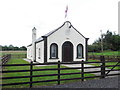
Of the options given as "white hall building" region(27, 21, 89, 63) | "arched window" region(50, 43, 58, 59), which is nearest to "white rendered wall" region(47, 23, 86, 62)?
"white hall building" region(27, 21, 89, 63)

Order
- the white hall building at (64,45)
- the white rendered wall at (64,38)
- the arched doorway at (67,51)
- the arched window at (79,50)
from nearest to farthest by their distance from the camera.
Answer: the white hall building at (64,45)
the white rendered wall at (64,38)
the arched doorway at (67,51)
the arched window at (79,50)

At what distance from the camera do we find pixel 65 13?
54.9ft

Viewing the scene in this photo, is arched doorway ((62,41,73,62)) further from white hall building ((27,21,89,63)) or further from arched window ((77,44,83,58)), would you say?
arched window ((77,44,83,58))

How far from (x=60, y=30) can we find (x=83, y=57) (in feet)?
16.5

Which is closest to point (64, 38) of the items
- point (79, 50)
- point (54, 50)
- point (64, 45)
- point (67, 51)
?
point (64, 45)

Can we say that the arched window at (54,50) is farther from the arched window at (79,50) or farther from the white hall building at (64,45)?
the arched window at (79,50)

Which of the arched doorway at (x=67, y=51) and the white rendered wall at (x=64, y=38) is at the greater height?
the white rendered wall at (x=64, y=38)

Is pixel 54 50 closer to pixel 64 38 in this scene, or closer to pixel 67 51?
pixel 67 51

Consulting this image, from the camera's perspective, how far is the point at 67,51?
17.2 m

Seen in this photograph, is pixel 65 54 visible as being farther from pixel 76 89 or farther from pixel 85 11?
pixel 76 89

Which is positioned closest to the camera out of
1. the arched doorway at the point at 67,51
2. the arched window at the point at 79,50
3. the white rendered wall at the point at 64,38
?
the white rendered wall at the point at 64,38

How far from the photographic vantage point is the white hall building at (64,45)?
16.1m

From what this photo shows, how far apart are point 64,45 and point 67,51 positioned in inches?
35.8

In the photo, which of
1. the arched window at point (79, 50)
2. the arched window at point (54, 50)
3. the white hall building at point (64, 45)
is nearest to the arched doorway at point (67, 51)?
the white hall building at point (64, 45)
